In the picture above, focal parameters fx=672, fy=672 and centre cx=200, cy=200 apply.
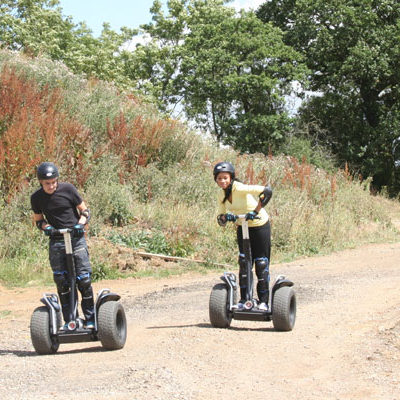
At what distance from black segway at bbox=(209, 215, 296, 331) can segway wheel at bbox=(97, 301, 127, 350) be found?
47.9 inches

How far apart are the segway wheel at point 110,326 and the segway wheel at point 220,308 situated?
3.82ft

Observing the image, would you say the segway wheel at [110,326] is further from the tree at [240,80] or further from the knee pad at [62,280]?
the tree at [240,80]

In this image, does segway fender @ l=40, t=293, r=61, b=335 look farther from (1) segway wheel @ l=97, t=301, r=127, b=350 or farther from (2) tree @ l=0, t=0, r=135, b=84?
(2) tree @ l=0, t=0, r=135, b=84

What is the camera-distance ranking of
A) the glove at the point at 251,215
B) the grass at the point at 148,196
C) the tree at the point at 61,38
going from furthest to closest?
the tree at the point at 61,38
the grass at the point at 148,196
the glove at the point at 251,215

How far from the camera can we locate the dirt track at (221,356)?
5188 mm

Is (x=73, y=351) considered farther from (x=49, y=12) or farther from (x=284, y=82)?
(x=49, y=12)

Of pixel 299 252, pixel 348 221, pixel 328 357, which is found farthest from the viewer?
pixel 348 221

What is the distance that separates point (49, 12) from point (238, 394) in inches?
1352

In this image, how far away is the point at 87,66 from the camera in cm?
3183

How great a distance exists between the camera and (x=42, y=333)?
6.49 m

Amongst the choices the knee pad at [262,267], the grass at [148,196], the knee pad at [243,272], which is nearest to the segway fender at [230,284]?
the knee pad at [243,272]

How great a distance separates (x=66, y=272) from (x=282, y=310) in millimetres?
2309

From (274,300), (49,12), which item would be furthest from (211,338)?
(49,12)

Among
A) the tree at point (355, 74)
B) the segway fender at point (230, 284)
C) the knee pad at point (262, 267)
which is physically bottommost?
the segway fender at point (230, 284)
